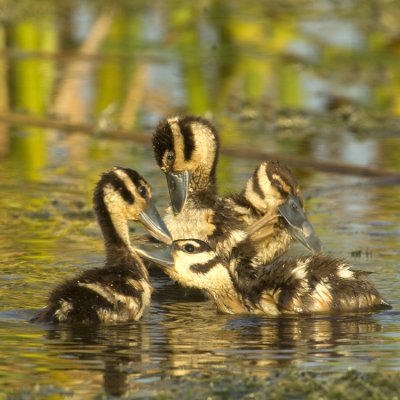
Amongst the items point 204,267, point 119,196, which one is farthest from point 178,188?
point 204,267

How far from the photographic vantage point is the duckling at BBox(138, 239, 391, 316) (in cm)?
831

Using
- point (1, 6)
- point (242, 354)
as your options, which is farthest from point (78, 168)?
point (1, 6)

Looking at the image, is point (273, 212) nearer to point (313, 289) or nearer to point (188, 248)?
point (188, 248)

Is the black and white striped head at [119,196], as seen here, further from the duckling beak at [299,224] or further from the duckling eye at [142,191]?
the duckling beak at [299,224]

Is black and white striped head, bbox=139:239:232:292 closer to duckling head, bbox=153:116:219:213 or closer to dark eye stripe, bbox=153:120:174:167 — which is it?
duckling head, bbox=153:116:219:213

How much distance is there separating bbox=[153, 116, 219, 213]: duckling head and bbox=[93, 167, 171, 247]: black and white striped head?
1.02 meters

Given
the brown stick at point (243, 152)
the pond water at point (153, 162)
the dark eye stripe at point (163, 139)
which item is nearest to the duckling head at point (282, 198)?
the pond water at point (153, 162)

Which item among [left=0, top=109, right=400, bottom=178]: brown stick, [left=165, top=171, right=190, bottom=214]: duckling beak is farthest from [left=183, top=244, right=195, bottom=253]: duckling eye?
[left=0, top=109, right=400, bottom=178]: brown stick

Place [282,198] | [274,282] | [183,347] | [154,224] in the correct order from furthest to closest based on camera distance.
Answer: [282,198]
[154,224]
[274,282]
[183,347]

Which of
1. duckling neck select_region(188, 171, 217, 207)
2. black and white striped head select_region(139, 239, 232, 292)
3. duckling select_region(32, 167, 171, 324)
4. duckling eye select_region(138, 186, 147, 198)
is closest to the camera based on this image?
duckling select_region(32, 167, 171, 324)

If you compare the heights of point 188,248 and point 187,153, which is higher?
point 187,153

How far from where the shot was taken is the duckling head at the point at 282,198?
9500mm

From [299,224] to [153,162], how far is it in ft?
11.0

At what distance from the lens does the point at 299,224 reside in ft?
31.2
